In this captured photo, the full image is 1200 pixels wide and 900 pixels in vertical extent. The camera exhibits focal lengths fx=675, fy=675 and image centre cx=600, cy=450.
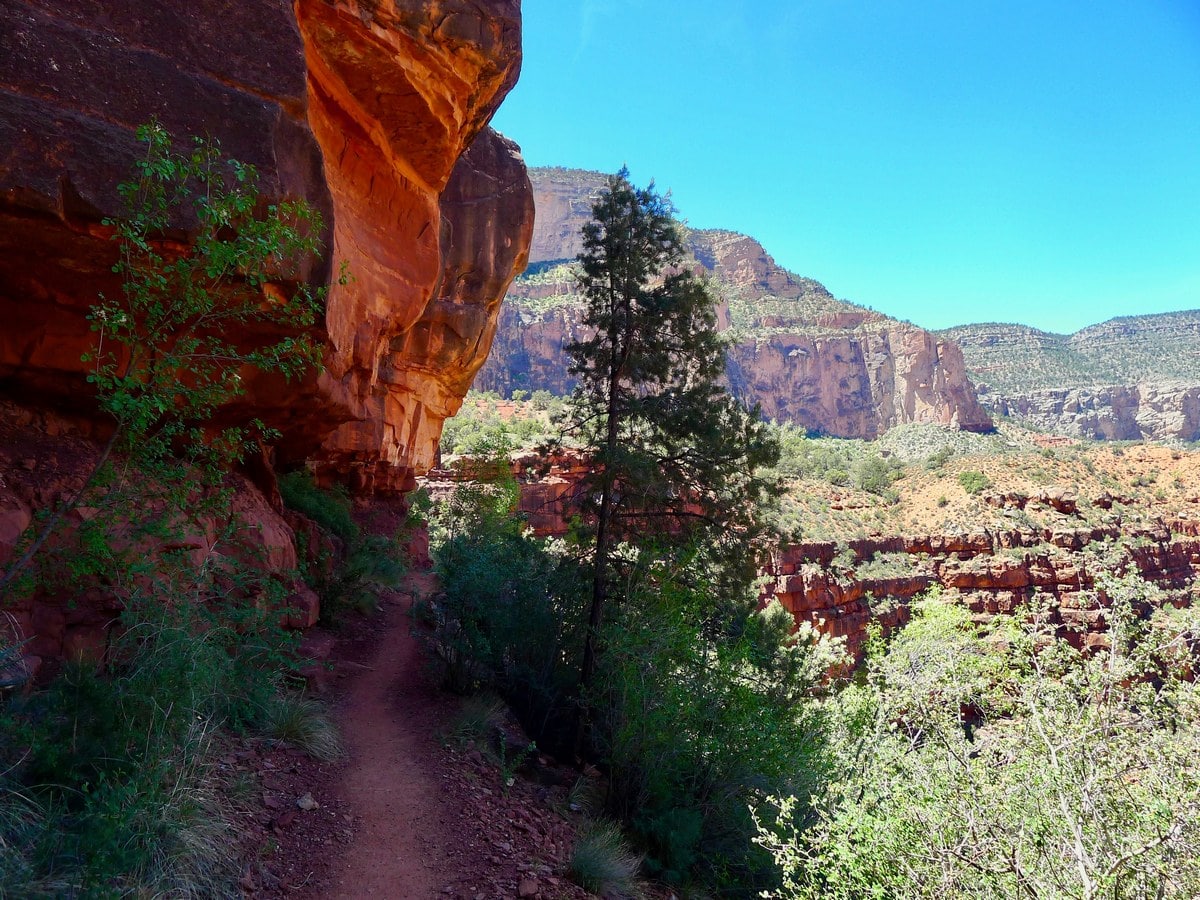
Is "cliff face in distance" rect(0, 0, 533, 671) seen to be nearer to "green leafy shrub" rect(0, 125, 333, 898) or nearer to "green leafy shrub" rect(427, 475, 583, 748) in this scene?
"green leafy shrub" rect(0, 125, 333, 898)

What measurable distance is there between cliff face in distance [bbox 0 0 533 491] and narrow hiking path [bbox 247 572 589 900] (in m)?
4.41

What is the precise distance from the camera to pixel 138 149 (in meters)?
5.40

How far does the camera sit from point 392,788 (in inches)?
273

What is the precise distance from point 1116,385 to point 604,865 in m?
131

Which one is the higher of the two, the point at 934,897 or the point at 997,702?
the point at 997,702

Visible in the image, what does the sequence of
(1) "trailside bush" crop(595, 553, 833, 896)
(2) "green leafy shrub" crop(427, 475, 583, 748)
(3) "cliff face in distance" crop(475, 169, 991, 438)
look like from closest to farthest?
(1) "trailside bush" crop(595, 553, 833, 896) < (2) "green leafy shrub" crop(427, 475, 583, 748) < (3) "cliff face in distance" crop(475, 169, 991, 438)

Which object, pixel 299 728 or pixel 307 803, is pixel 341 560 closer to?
pixel 299 728

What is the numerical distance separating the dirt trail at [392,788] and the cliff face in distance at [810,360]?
3451 inches

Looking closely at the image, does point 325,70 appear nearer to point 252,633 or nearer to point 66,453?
point 66,453

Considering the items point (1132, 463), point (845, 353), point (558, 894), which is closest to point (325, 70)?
point (558, 894)

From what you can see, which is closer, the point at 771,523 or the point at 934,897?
the point at 934,897

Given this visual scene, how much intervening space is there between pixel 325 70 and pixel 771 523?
8971 mm

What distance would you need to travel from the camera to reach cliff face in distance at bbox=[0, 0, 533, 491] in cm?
523

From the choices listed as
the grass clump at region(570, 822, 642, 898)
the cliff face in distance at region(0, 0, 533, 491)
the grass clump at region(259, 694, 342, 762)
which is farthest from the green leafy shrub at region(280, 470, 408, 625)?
the grass clump at region(570, 822, 642, 898)
